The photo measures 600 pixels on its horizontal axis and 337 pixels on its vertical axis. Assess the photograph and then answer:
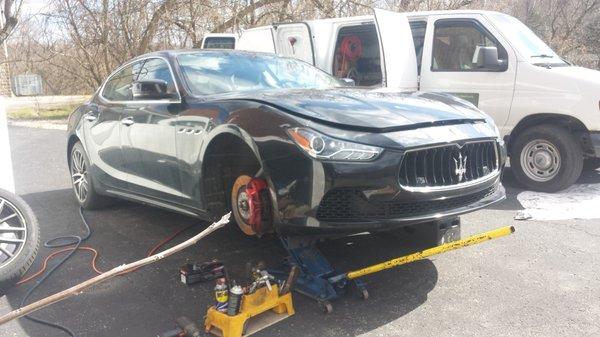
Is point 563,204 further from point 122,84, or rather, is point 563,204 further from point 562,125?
point 122,84

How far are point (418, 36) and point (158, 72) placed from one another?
387 cm

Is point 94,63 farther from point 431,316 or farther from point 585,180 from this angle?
point 431,316

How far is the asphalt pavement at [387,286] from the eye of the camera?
3254 mm

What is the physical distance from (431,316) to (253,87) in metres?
2.21

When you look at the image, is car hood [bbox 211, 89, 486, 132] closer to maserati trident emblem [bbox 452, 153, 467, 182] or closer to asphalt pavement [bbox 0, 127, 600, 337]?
maserati trident emblem [bbox 452, 153, 467, 182]

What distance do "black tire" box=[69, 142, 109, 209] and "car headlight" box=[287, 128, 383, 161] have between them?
3275 millimetres

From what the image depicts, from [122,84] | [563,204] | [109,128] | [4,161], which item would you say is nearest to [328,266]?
[109,128]

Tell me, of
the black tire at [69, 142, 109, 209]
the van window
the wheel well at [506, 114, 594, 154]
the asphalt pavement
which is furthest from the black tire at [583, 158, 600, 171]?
the black tire at [69, 142, 109, 209]

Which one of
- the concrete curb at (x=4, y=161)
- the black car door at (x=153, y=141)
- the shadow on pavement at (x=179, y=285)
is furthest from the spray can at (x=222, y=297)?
the concrete curb at (x=4, y=161)

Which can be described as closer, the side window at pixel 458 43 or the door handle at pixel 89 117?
the door handle at pixel 89 117

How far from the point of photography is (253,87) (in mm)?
4441

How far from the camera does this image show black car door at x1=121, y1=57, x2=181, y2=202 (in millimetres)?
4258

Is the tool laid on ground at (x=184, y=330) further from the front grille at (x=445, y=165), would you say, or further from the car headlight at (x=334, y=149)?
the front grille at (x=445, y=165)

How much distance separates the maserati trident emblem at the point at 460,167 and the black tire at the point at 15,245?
2939 mm
